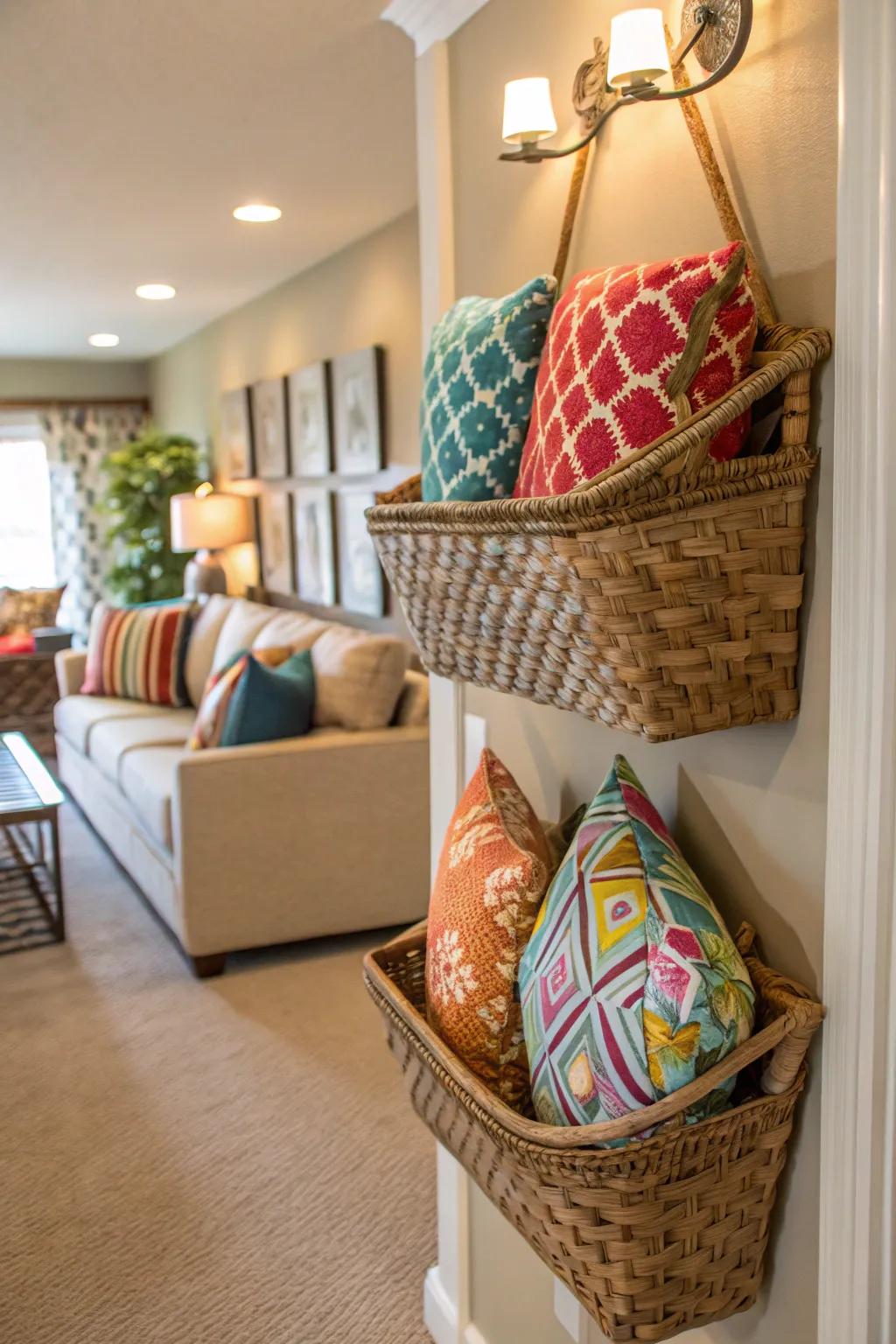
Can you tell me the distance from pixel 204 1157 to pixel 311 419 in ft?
10.7

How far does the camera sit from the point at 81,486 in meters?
7.94

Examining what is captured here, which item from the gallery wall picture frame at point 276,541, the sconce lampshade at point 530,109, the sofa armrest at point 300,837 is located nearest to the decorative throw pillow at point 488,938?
the sconce lampshade at point 530,109

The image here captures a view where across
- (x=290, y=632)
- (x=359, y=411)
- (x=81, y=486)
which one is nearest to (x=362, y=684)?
(x=290, y=632)

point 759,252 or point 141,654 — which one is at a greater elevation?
point 759,252

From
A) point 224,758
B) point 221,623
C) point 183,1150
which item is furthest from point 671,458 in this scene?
point 221,623

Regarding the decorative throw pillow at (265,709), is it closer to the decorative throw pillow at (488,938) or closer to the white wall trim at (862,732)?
the decorative throw pillow at (488,938)

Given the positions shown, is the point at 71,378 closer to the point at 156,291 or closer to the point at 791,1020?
the point at 156,291

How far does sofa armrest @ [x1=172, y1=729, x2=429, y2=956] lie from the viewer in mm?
3455

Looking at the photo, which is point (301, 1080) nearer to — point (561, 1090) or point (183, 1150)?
point (183, 1150)

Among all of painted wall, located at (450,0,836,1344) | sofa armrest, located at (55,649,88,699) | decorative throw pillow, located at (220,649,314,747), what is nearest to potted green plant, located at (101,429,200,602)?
sofa armrest, located at (55,649,88,699)

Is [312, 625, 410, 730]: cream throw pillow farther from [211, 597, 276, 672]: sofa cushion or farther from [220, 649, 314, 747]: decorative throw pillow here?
[211, 597, 276, 672]: sofa cushion

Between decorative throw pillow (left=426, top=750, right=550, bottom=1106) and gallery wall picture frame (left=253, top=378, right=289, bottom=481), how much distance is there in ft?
13.9

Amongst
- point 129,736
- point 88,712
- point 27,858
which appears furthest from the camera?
point 88,712

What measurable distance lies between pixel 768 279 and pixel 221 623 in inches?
173
